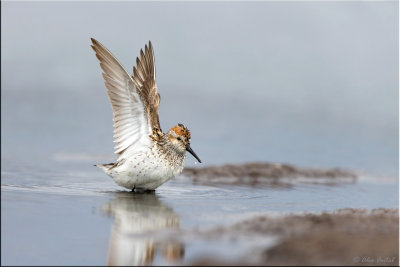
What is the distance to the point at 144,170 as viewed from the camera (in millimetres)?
9234

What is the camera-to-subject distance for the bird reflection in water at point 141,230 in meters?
5.27

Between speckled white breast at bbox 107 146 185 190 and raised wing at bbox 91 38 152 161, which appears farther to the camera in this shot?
raised wing at bbox 91 38 152 161

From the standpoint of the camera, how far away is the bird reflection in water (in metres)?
5.27

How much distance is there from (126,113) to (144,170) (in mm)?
995

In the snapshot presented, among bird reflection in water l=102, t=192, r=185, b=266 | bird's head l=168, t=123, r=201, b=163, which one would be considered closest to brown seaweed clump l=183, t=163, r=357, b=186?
bird's head l=168, t=123, r=201, b=163

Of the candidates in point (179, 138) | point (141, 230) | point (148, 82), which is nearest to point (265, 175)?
point (179, 138)

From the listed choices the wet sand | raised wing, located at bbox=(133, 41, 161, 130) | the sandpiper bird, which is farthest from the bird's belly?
the wet sand

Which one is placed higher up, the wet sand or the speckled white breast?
the speckled white breast

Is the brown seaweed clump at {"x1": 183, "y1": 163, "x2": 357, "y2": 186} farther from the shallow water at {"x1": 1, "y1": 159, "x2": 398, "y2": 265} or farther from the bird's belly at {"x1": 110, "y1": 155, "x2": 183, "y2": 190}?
the bird's belly at {"x1": 110, "y1": 155, "x2": 183, "y2": 190}

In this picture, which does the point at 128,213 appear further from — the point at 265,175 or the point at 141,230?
the point at 265,175

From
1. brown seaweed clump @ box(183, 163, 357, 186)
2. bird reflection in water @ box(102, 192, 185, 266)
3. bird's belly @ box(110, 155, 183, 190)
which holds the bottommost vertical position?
bird reflection in water @ box(102, 192, 185, 266)

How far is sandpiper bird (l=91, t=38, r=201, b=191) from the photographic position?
9312 mm

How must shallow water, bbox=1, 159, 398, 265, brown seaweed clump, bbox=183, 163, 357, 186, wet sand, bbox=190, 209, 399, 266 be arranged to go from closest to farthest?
wet sand, bbox=190, 209, 399, 266 < shallow water, bbox=1, 159, 398, 265 < brown seaweed clump, bbox=183, 163, 357, 186

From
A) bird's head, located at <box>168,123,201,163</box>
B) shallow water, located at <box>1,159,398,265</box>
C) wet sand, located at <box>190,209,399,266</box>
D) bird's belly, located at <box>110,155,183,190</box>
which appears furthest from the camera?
bird's head, located at <box>168,123,201,163</box>
